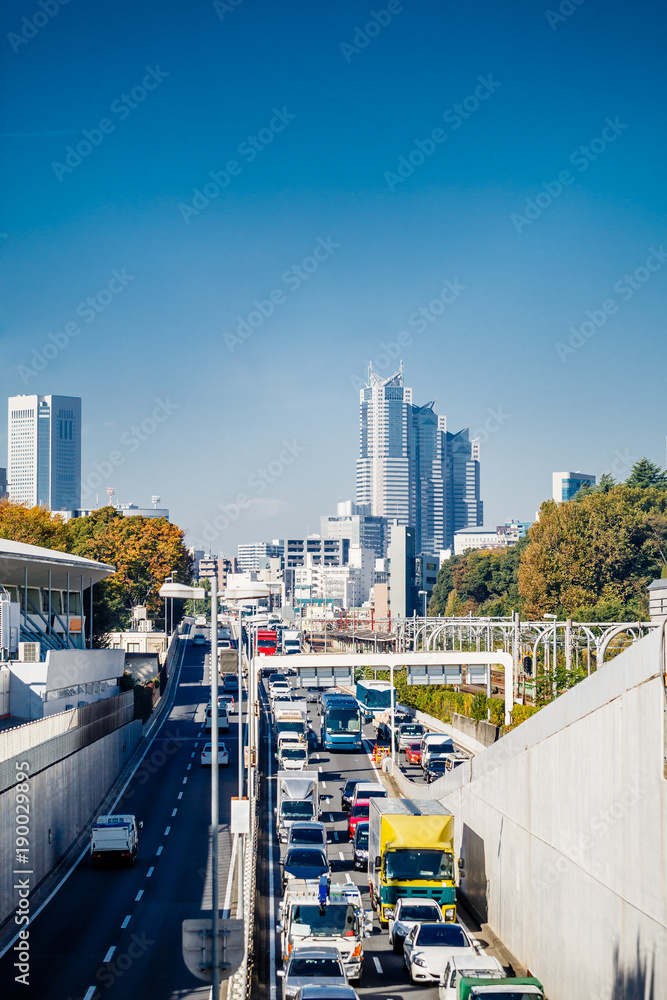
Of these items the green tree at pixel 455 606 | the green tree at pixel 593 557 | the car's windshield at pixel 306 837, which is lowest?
the car's windshield at pixel 306 837

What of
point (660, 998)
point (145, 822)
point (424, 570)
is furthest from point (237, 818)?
point (424, 570)

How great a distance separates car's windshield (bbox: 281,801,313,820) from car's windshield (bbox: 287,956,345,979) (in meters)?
17.3

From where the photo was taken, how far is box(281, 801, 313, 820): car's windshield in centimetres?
3734

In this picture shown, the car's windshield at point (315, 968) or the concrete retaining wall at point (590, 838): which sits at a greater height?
the concrete retaining wall at point (590, 838)

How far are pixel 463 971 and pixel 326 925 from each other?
391 cm

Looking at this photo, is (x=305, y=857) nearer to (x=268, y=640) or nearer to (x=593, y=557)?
(x=593, y=557)

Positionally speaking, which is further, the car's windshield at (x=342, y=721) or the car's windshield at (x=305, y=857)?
the car's windshield at (x=342, y=721)

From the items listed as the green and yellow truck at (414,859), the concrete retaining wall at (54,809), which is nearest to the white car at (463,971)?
the green and yellow truck at (414,859)

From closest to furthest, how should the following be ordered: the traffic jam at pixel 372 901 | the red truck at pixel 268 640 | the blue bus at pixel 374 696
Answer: the traffic jam at pixel 372 901
the blue bus at pixel 374 696
the red truck at pixel 268 640

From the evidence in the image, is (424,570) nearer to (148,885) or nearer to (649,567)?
(649,567)

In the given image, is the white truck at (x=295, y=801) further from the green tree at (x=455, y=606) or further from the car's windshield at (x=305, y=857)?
the green tree at (x=455, y=606)

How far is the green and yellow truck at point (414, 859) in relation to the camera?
86.4ft

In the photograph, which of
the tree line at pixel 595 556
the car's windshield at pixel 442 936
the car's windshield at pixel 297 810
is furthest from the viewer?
the tree line at pixel 595 556

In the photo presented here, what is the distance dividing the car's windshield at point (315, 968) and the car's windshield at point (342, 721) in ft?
126
